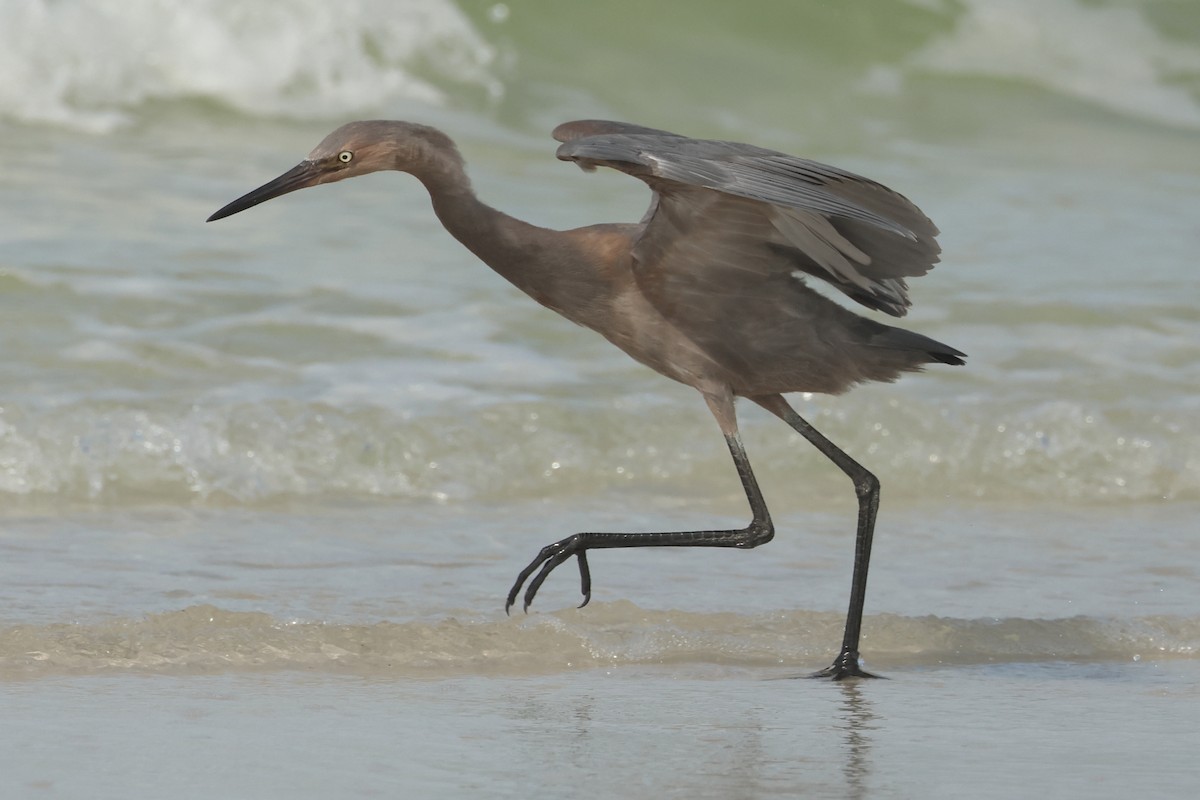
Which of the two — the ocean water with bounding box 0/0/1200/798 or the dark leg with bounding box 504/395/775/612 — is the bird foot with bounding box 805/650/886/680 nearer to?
the ocean water with bounding box 0/0/1200/798

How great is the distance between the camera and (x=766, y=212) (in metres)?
4.82

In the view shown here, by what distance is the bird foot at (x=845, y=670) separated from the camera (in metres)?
4.83

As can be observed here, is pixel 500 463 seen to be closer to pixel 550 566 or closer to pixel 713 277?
pixel 550 566

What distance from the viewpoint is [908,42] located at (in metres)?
16.0

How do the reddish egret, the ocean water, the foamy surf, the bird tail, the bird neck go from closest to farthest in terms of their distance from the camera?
the ocean water
the foamy surf
the reddish egret
the bird neck
the bird tail

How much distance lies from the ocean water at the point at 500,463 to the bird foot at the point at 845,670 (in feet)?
0.35

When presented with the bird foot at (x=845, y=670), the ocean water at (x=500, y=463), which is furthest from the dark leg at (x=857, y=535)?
the ocean water at (x=500, y=463)

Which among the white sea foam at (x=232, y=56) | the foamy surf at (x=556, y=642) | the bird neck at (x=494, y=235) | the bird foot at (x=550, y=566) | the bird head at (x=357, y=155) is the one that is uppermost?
the white sea foam at (x=232, y=56)

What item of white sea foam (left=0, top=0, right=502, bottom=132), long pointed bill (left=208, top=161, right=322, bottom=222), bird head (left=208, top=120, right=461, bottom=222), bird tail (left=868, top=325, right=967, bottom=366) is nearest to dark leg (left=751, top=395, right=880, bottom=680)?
bird tail (left=868, top=325, right=967, bottom=366)

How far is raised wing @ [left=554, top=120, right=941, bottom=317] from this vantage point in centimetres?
436

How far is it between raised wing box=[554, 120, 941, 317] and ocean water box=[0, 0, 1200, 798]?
3.32 ft

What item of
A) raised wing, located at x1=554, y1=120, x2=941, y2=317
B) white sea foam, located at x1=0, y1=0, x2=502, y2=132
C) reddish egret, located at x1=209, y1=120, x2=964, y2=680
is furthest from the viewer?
white sea foam, located at x1=0, y1=0, x2=502, y2=132

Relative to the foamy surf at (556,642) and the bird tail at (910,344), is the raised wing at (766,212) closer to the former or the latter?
the bird tail at (910,344)

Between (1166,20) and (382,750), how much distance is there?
14651 mm
